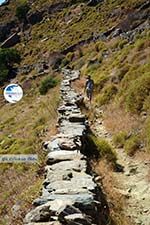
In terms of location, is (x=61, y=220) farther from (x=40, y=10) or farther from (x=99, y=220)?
(x=40, y=10)

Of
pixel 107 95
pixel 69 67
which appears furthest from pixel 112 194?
pixel 69 67

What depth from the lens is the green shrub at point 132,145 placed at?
Result: 40.1ft

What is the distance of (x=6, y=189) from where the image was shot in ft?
36.1

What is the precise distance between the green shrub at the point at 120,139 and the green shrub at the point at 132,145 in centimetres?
53

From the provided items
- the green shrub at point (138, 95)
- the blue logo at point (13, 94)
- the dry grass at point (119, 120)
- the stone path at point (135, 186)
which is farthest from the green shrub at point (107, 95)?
the stone path at point (135, 186)

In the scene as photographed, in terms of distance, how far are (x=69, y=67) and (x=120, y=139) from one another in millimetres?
34609

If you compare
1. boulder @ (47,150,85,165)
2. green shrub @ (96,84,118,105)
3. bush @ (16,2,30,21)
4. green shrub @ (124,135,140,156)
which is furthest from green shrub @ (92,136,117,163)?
bush @ (16,2,30,21)

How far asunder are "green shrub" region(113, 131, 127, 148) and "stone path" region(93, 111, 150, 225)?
325 millimetres

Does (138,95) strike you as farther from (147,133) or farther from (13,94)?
(13,94)

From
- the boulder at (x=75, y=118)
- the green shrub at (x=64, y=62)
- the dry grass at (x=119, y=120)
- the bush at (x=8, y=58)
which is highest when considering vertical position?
the boulder at (x=75, y=118)

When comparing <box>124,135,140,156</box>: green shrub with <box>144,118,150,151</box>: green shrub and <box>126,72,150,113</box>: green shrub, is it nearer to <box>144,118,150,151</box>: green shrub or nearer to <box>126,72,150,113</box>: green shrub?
<box>144,118,150,151</box>: green shrub

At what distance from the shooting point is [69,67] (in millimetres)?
47625

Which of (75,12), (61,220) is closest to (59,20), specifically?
(75,12)

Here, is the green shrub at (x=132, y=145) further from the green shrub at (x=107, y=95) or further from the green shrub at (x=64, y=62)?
the green shrub at (x=64, y=62)
